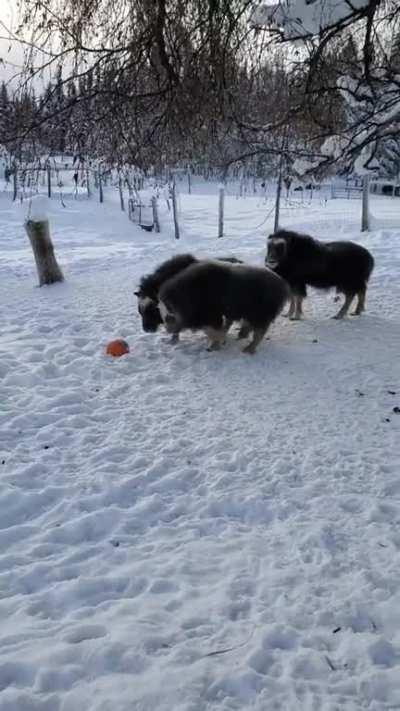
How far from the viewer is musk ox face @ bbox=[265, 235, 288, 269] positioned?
25.1ft

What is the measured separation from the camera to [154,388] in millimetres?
5859

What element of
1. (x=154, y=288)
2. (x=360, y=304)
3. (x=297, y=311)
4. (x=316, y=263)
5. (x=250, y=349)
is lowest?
(x=250, y=349)

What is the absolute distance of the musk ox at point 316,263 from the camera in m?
7.72

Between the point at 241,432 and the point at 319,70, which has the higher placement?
the point at 319,70

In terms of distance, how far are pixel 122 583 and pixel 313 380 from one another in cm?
359

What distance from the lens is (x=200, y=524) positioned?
143 inches

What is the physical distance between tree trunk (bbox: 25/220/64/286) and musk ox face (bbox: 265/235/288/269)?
5.19 meters

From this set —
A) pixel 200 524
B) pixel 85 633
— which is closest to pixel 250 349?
pixel 200 524

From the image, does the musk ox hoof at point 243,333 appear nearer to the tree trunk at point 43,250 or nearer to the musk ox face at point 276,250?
the musk ox face at point 276,250

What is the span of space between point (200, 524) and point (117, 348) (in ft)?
11.9

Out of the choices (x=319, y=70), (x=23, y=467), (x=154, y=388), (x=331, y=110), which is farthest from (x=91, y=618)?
(x=331, y=110)

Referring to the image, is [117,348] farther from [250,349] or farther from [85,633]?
[85,633]

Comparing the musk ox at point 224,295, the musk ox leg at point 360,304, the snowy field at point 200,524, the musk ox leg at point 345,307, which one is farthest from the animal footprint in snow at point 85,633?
the musk ox leg at point 360,304

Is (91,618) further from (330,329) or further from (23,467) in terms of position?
(330,329)
